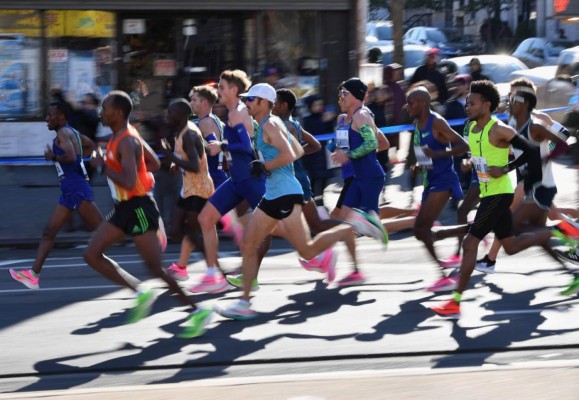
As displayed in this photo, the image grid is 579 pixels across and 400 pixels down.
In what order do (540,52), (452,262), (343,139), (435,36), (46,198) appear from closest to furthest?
(343,139), (452,262), (46,198), (540,52), (435,36)

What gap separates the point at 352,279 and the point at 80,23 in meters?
10.2

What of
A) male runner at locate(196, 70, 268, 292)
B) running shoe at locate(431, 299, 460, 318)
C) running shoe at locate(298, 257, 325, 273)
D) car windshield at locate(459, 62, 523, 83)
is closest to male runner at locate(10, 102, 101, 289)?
male runner at locate(196, 70, 268, 292)

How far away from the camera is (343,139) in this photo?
10117 millimetres

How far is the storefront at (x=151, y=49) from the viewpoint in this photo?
18.5m

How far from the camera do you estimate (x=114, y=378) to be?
698 cm

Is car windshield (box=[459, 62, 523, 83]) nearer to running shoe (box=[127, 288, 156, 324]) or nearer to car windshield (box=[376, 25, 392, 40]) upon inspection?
car windshield (box=[376, 25, 392, 40])

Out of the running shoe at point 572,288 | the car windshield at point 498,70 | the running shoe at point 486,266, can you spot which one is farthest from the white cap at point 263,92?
the car windshield at point 498,70

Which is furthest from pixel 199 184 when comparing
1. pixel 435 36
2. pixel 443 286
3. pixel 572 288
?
pixel 435 36

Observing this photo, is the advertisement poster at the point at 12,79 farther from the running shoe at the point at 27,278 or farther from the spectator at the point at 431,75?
the running shoe at the point at 27,278

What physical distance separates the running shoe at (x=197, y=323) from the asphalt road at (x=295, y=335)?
0.06m

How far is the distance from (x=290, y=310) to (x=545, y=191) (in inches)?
95.7

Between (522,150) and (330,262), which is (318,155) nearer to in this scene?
(330,262)

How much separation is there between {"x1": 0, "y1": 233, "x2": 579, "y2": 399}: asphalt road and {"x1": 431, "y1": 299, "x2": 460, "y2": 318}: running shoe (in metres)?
0.08

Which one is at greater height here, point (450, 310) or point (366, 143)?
point (366, 143)
